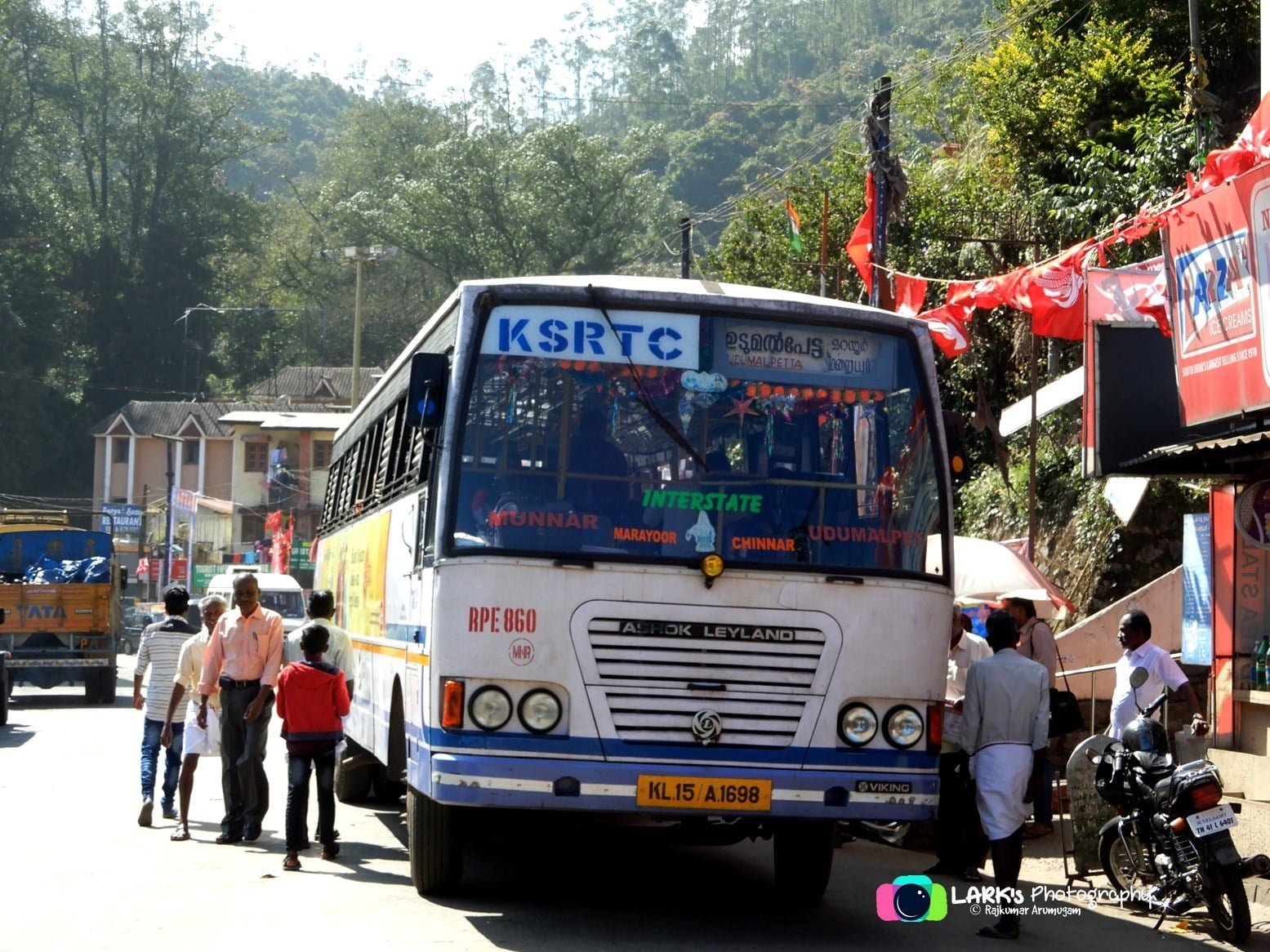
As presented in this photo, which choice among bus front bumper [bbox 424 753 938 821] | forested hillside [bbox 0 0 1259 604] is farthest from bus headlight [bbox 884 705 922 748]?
forested hillside [bbox 0 0 1259 604]

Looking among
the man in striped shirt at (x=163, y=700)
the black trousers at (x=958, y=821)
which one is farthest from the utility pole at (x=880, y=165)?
the man in striped shirt at (x=163, y=700)

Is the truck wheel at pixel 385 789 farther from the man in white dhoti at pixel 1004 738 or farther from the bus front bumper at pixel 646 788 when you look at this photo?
the man in white dhoti at pixel 1004 738

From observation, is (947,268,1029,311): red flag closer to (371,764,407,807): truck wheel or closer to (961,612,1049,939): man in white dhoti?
(961,612,1049,939): man in white dhoti

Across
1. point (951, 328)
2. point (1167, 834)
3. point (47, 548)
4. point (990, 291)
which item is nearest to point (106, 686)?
point (47, 548)

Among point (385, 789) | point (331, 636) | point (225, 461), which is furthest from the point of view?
point (225, 461)

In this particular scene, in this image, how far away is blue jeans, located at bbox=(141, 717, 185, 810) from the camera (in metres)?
12.2

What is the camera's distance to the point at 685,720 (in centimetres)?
791

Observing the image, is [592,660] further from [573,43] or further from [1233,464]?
[573,43]

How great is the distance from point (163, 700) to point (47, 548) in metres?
19.3

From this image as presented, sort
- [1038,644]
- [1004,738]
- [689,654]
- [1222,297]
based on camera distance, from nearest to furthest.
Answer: [689,654] → [1004,738] → [1222,297] → [1038,644]

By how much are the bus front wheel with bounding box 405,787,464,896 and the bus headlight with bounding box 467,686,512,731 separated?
0.95m

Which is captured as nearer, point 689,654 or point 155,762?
point 689,654

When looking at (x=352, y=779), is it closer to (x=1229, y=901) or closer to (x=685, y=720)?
(x=685, y=720)

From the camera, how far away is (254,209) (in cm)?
8625
